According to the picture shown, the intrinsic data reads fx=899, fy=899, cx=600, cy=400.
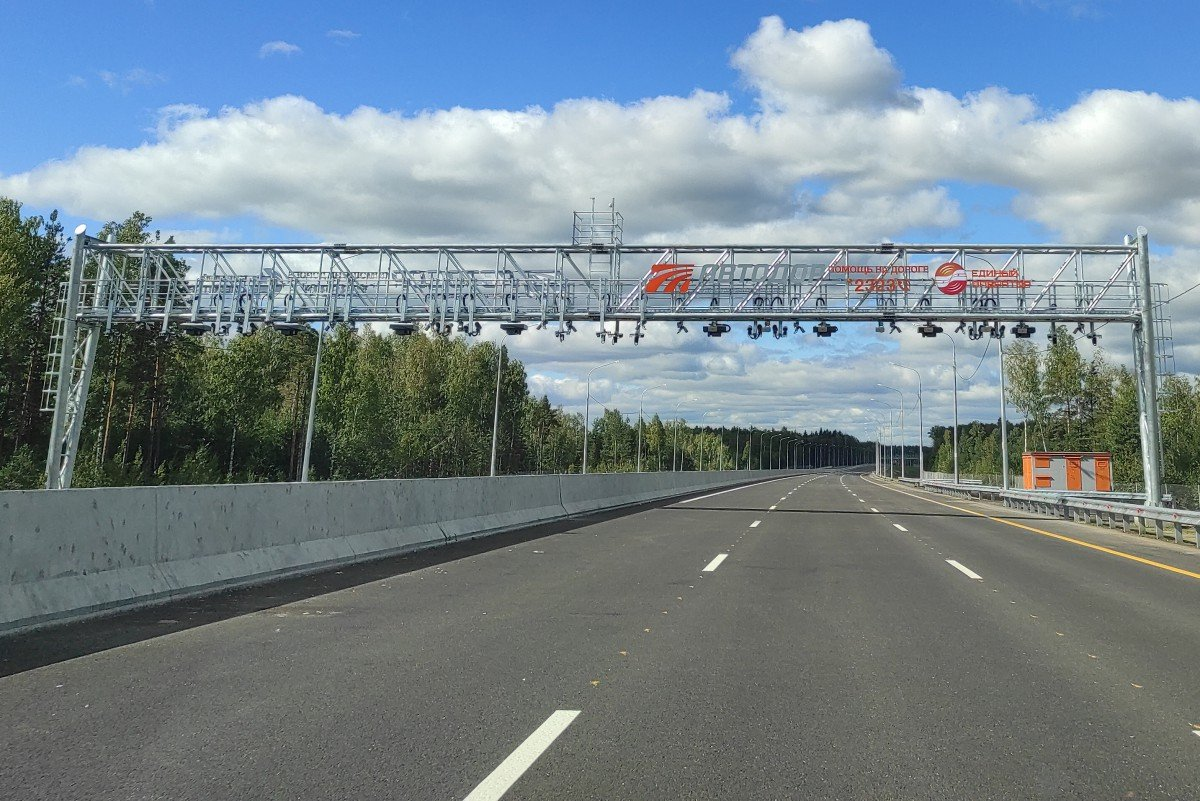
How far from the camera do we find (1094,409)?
8675cm

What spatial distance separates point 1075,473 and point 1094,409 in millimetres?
49748

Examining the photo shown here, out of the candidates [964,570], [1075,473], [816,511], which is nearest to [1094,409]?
[1075,473]

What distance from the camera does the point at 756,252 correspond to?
83.8 feet

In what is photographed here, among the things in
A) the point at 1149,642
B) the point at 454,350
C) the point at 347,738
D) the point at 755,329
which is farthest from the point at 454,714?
the point at 454,350

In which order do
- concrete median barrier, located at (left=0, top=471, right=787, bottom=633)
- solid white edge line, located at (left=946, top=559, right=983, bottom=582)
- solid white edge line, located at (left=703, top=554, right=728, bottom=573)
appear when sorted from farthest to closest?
1. solid white edge line, located at (left=703, top=554, right=728, bottom=573)
2. solid white edge line, located at (left=946, top=559, right=983, bottom=582)
3. concrete median barrier, located at (left=0, top=471, right=787, bottom=633)

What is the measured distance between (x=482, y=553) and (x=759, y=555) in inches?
187

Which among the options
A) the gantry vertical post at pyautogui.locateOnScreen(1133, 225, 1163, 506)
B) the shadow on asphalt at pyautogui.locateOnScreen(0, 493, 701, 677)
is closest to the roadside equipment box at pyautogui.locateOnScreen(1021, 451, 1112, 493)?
the gantry vertical post at pyautogui.locateOnScreen(1133, 225, 1163, 506)

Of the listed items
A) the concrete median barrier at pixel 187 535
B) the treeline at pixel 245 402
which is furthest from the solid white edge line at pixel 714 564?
the treeline at pixel 245 402

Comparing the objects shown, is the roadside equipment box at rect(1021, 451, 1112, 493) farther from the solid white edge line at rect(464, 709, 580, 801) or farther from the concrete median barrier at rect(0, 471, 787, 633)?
the solid white edge line at rect(464, 709, 580, 801)

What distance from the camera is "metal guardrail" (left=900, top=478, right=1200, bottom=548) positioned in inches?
774

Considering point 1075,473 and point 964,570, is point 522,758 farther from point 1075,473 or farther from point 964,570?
point 1075,473

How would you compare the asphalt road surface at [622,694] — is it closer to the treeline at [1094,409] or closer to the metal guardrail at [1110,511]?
the metal guardrail at [1110,511]

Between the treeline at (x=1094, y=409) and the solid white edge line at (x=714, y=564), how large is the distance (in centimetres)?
6829

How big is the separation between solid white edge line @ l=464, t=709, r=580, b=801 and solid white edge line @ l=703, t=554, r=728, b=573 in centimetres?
777
